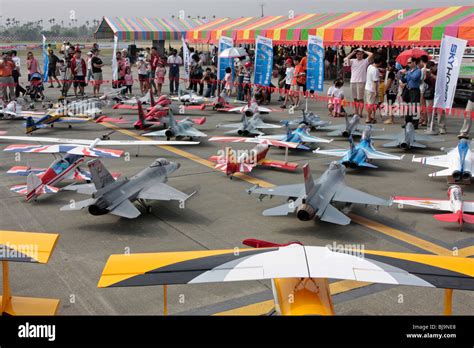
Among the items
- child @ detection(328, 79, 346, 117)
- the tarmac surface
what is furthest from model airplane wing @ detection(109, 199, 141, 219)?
child @ detection(328, 79, 346, 117)

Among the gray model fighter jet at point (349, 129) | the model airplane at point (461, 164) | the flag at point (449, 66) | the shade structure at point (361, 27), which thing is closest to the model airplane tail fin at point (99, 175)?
the model airplane at point (461, 164)

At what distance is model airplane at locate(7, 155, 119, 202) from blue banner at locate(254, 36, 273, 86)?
13.4m

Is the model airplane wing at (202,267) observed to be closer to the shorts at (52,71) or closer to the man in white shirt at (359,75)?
the man in white shirt at (359,75)

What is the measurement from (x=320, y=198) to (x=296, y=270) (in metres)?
5.88

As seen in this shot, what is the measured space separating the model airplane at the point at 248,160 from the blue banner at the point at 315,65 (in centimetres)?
848

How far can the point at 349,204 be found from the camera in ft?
37.9

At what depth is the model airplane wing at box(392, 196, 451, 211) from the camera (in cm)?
1130

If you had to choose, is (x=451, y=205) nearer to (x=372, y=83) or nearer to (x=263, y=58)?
(x=372, y=83)

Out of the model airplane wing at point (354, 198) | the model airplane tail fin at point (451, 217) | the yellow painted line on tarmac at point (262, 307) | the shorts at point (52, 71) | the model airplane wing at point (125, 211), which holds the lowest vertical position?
the yellow painted line on tarmac at point (262, 307)

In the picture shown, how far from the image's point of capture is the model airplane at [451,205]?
413 inches

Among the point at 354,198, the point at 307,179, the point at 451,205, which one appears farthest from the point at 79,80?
the point at 451,205

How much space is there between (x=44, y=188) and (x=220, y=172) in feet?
15.7

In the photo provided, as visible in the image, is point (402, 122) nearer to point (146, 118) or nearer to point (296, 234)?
point (146, 118)
